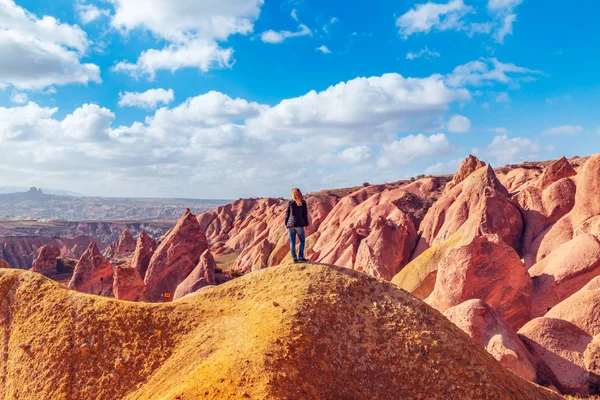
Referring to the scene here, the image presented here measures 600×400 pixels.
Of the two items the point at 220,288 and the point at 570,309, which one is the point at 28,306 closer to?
the point at 220,288

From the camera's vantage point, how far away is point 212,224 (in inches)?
4104

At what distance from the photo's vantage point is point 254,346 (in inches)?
311

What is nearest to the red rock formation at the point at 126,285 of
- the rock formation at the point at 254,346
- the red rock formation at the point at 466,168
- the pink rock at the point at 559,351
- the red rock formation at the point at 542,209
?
the rock formation at the point at 254,346

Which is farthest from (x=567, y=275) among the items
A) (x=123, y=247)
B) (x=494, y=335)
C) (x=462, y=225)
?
(x=123, y=247)

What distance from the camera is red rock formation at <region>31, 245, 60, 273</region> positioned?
6562cm

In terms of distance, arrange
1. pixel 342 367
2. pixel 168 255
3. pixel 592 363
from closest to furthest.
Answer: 1. pixel 342 367
2. pixel 592 363
3. pixel 168 255

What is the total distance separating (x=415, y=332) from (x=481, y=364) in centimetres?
134

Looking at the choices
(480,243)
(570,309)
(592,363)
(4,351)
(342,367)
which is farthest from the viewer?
(480,243)

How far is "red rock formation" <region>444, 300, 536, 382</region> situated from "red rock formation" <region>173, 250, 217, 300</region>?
20.4 metres

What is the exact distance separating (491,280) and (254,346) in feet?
43.8

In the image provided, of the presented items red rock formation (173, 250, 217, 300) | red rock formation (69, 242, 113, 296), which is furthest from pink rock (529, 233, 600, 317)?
red rock formation (69, 242, 113, 296)

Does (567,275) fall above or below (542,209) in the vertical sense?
below

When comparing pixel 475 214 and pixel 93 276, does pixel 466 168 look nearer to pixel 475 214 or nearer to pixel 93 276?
pixel 475 214

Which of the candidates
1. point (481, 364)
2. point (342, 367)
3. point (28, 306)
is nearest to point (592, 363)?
point (481, 364)
